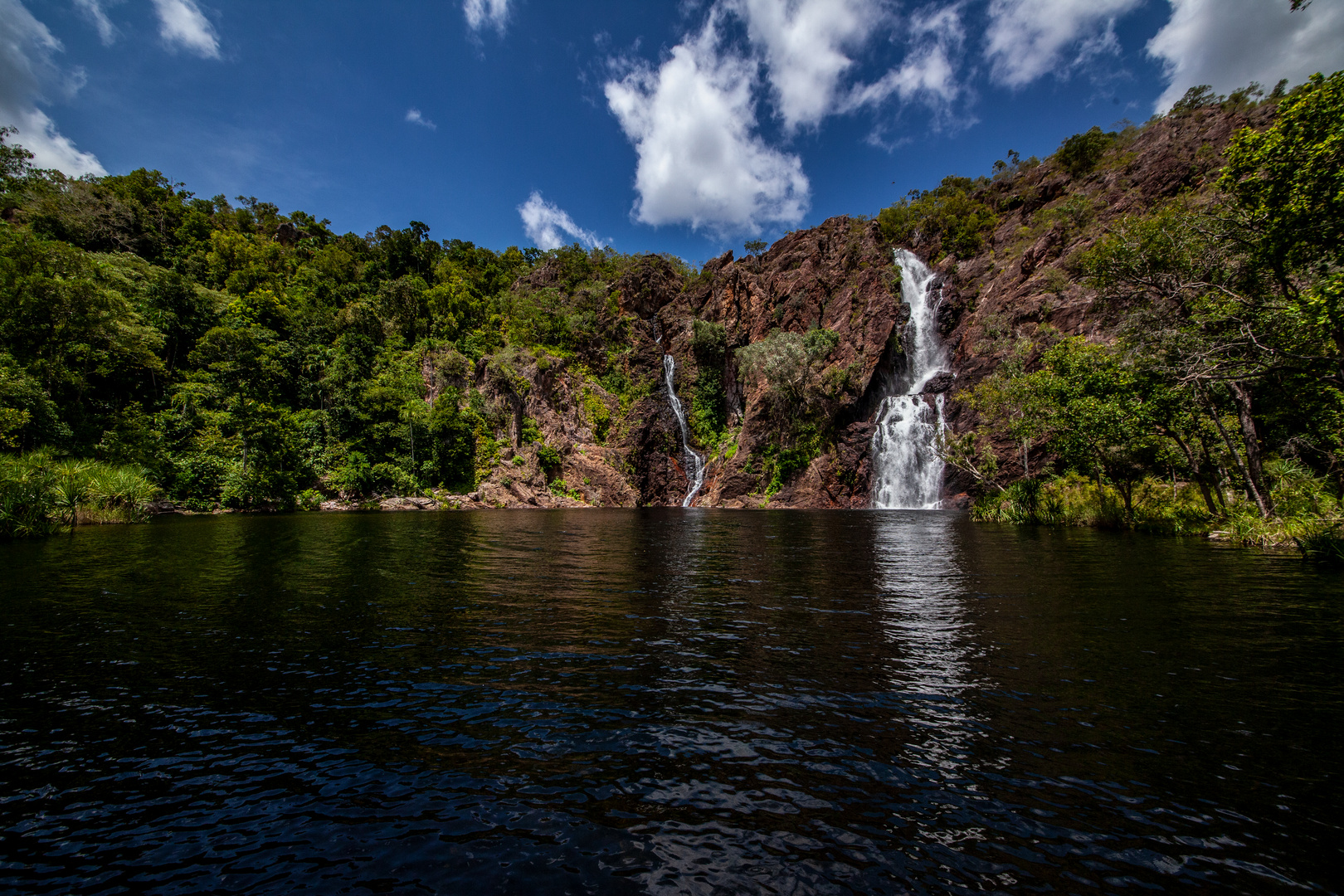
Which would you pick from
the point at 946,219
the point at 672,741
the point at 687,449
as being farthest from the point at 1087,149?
the point at 672,741

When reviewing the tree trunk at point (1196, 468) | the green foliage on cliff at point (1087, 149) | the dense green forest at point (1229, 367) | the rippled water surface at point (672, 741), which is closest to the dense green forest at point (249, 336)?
the rippled water surface at point (672, 741)

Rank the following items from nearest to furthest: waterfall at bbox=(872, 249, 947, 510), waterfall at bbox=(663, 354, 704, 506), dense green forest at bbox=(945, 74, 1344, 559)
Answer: dense green forest at bbox=(945, 74, 1344, 559)
waterfall at bbox=(872, 249, 947, 510)
waterfall at bbox=(663, 354, 704, 506)

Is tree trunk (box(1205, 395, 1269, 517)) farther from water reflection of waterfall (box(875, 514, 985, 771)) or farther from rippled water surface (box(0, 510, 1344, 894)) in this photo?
water reflection of waterfall (box(875, 514, 985, 771))

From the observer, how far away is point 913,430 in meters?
51.7

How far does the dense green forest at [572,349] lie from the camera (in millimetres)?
16641

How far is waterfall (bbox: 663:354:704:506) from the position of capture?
63500 millimetres

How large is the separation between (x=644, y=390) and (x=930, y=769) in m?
64.8

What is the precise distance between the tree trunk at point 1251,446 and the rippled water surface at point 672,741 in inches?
407

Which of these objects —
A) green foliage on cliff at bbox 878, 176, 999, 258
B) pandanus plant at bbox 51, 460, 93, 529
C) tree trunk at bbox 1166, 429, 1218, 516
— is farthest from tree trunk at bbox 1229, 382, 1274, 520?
green foliage on cliff at bbox 878, 176, 999, 258

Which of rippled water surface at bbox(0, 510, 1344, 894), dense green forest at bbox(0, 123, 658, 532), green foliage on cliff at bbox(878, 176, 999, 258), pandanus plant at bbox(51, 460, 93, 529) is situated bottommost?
rippled water surface at bbox(0, 510, 1344, 894)

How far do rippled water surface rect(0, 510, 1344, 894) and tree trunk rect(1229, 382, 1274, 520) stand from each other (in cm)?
1033

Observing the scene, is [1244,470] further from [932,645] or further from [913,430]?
[913,430]

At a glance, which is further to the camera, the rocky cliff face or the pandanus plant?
the rocky cliff face

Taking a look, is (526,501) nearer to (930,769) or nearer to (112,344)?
(112,344)
